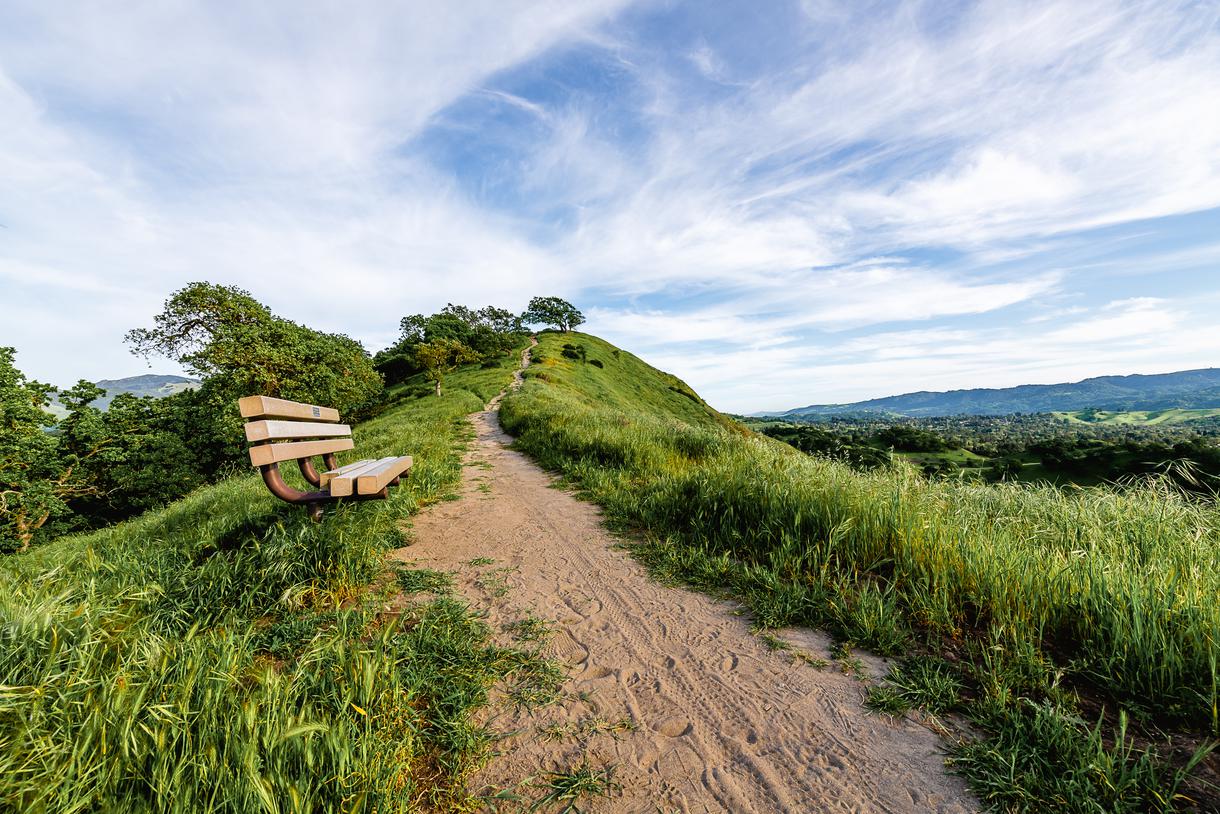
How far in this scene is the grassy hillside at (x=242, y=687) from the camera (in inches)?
63.6

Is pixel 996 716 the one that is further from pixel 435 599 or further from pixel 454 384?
pixel 454 384

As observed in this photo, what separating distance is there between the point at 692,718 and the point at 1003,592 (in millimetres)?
2181

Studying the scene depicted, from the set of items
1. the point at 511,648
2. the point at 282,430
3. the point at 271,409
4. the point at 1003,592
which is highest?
the point at 271,409

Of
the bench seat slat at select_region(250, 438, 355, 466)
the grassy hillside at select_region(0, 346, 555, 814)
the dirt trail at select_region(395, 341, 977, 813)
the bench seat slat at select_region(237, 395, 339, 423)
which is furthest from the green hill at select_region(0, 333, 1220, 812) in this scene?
the bench seat slat at select_region(237, 395, 339, 423)

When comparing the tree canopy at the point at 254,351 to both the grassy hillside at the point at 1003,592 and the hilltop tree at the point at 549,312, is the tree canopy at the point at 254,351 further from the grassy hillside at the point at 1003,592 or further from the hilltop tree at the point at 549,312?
the hilltop tree at the point at 549,312

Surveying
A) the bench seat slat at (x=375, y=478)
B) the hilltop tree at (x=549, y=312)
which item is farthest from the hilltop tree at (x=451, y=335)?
the bench seat slat at (x=375, y=478)

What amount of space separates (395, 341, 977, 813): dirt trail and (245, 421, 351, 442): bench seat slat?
69.7 inches

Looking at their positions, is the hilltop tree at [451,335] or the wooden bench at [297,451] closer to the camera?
the wooden bench at [297,451]

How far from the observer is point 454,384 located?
119 feet

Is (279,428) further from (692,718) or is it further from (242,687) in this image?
(692,718)

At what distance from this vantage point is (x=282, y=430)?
156 inches

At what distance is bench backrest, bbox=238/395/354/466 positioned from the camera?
3588mm

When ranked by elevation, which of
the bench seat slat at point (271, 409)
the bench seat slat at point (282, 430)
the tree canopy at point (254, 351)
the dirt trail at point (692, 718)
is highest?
the tree canopy at point (254, 351)

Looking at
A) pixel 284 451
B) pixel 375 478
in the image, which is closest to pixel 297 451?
pixel 284 451
